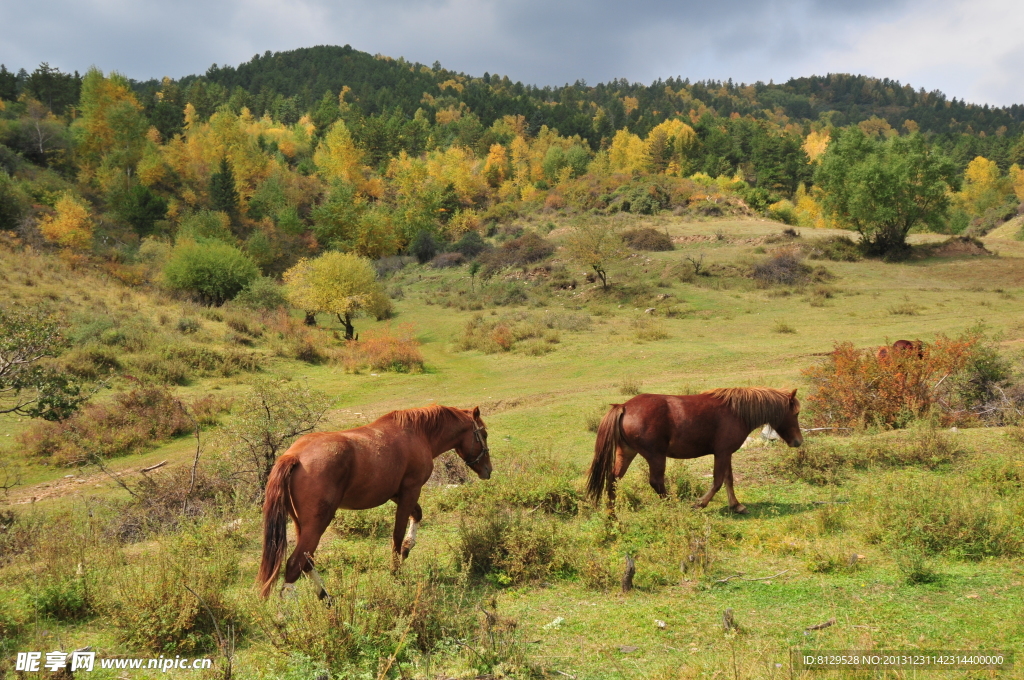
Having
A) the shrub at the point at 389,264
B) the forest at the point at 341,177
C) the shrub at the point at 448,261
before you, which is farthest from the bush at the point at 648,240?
the shrub at the point at 389,264

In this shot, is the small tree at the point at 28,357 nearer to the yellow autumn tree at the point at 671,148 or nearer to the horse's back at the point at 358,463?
the horse's back at the point at 358,463

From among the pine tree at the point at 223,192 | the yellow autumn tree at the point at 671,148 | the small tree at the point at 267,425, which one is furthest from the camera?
the yellow autumn tree at the point at 671,148

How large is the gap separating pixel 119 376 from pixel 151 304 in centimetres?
1374

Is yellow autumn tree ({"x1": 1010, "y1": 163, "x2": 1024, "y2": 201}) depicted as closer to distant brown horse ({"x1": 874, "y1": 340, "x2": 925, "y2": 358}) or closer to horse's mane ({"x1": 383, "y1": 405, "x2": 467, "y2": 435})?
distant brown horse ({"x1": 874, "y1": 340, "x2": 925, "y2": 358})

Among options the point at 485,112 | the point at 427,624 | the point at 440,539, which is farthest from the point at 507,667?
the point at 485,112

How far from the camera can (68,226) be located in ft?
157

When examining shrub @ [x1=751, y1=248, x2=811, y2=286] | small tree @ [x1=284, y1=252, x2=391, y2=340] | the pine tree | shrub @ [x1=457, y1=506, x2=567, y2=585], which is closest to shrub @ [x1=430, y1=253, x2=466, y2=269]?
small tree @ [x1=284, y1=252, x2=391, y2=340]

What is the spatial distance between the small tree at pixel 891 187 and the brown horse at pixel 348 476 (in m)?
45.2

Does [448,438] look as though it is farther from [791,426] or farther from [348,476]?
[791,426]

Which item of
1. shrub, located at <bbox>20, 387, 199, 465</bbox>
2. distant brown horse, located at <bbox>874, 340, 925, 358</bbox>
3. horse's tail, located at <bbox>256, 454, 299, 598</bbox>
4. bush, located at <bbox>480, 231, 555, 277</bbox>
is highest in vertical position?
bush, located at <bbox>480, 231, 555, 277</bbox>

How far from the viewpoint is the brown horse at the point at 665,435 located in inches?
309

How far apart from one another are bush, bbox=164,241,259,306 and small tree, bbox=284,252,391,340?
19.7 feet

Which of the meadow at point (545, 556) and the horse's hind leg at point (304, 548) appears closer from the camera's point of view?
the meadow at point (545, 556)

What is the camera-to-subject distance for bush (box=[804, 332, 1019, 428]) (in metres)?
11.5
